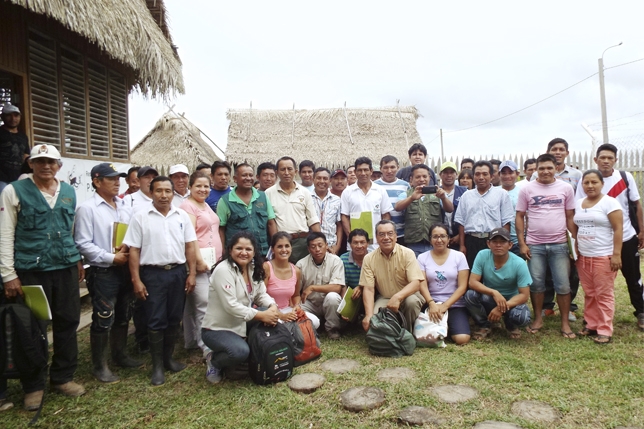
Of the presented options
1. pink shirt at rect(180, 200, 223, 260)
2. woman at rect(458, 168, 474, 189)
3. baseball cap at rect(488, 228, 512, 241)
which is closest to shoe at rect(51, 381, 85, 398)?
pink shirt at rect(180, 200, 223, 260)

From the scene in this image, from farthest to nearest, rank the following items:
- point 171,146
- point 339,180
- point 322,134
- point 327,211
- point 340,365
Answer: point 322,134 → point 171,146 → point 339,180 → point 327,211 → point 340,365

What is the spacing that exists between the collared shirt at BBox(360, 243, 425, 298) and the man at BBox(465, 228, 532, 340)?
660mm

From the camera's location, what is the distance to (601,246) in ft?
14.2

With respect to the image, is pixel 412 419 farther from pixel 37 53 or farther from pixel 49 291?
pixel 37 53

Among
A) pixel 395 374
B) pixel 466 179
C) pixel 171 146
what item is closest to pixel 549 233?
pixel 466 179

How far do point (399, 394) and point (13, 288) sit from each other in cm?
301

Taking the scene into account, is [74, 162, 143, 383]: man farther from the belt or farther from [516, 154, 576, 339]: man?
[516, 154, 576, 339]: man

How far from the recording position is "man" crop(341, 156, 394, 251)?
16.8ft

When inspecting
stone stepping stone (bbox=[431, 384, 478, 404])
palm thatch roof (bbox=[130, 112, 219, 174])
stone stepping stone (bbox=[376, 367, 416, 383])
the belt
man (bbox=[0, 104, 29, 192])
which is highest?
palm thatch roof (bbox=[130, 112, 219, 174])

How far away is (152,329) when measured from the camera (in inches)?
146

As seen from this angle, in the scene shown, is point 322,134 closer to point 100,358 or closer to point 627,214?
point 627,214

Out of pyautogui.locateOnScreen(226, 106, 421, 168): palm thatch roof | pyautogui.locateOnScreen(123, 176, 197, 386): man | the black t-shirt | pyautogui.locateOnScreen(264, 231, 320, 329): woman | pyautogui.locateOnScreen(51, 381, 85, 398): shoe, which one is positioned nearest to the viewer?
pyautogui.locateOnScreen(51, 381, 85, 398): shoe

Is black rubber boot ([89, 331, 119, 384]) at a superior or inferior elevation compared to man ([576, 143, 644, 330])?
inferior

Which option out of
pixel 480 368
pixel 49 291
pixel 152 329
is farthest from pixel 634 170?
pixel 49 291
